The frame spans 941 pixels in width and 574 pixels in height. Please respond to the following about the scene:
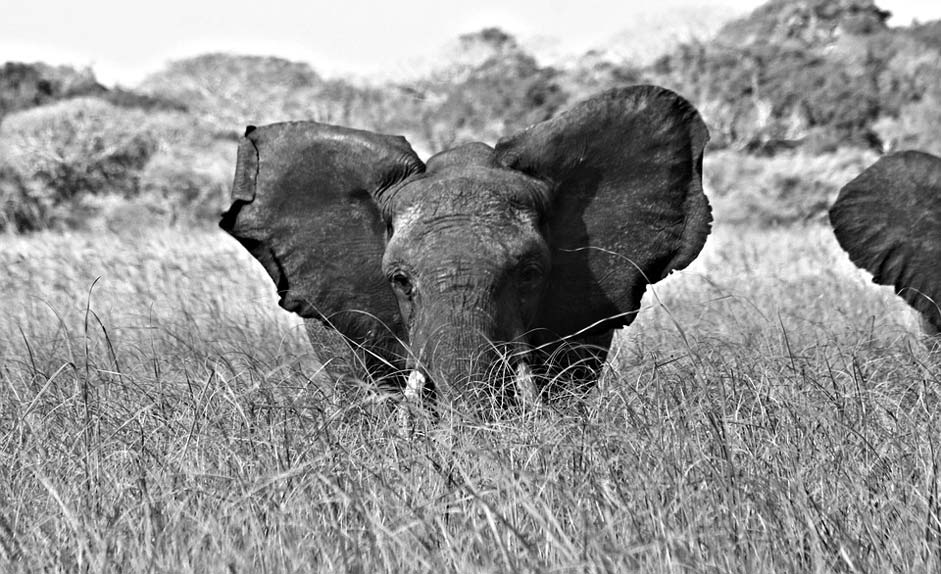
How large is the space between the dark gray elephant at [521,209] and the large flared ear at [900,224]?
1.51 metres

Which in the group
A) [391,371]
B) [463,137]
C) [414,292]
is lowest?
[463,137]

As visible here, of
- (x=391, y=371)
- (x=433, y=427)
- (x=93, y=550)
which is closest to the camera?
(x=93, y=550)

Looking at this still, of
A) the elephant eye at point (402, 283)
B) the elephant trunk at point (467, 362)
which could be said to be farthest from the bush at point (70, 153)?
the elephant trunk at point (467, 362)

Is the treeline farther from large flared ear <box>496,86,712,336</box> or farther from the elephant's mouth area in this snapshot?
the elephant's mouth area

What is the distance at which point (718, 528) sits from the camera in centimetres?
316

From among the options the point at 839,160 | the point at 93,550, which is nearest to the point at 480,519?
the point at 93,550

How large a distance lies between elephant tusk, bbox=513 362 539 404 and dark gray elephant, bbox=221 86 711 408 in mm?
415

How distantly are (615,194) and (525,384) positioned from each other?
1.12 m

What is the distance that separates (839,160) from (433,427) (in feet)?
65.8

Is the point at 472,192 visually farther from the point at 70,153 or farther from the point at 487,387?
the point at 70,153

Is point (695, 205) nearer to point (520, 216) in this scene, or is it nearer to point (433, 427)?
point (520, 216)

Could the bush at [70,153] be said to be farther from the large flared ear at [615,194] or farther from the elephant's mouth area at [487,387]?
the elephant's mouth area at [487,387]

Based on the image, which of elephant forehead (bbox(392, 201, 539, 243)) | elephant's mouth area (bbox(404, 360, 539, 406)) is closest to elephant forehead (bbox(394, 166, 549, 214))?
elephant forehead (bbox(392, 201, 539, 243))

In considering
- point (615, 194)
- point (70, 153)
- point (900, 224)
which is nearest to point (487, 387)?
point (615, 194)
